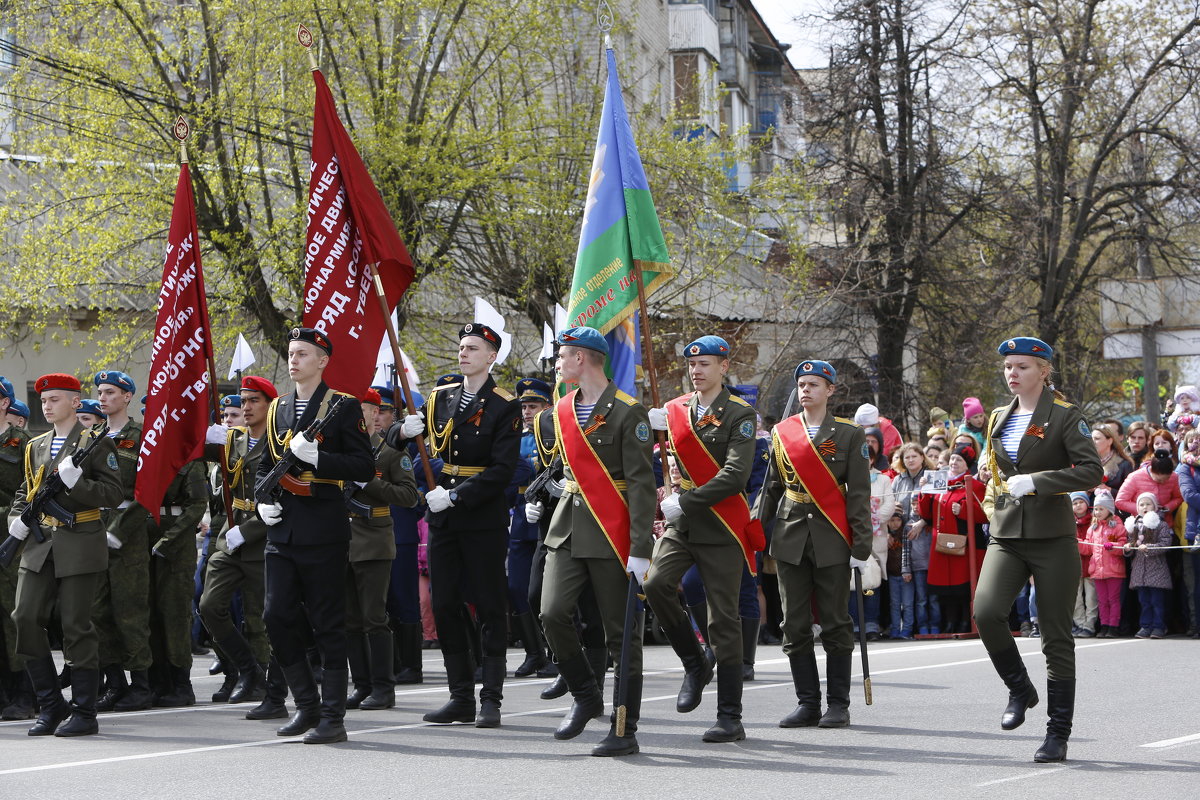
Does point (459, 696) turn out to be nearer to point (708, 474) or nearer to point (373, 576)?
point (373, 576)

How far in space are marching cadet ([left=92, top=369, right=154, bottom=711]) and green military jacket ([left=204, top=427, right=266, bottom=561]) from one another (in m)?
0.52

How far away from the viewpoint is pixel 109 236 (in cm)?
2114

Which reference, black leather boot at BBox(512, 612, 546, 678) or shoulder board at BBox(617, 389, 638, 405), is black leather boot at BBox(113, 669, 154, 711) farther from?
shoulder board at BBox(617, 389, 638, 405)

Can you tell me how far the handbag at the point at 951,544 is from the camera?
15.3 m

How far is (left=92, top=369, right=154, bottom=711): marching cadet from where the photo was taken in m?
10.2

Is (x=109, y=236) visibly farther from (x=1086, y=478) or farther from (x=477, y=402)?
(x=1086, y=478)

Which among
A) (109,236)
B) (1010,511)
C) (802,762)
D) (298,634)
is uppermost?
(109,236)

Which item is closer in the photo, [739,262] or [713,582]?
[713,582]

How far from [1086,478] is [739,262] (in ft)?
58.7

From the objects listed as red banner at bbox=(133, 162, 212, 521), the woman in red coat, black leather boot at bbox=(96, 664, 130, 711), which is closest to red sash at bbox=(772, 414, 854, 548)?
red banner at bbox=(133, 162, 212, 521)

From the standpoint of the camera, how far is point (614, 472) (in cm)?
817

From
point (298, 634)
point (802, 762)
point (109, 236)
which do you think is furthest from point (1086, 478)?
point (109, 236)

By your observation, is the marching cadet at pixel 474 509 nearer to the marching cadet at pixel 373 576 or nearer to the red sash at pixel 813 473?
the marching cadet at pixel 373 576

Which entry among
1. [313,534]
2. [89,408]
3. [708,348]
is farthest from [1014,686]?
[89,408]
